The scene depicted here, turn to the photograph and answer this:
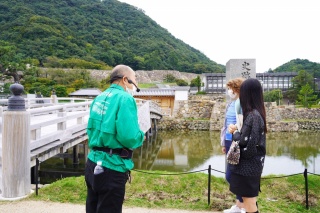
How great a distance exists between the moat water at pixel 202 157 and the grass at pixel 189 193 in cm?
297

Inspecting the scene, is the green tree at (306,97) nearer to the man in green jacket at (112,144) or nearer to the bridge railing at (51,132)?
the bridge railing at (51,132)

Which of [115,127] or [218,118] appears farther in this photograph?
[218,118]

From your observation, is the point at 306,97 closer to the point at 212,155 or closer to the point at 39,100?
the point at 212,155

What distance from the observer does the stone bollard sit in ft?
12.2

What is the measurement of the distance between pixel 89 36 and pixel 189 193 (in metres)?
56.1

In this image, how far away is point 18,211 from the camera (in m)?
3.38

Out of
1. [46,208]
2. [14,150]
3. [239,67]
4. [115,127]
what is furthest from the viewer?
[239,67]

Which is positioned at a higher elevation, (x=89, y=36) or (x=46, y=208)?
(x=89, y=36)

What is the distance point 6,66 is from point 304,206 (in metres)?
17.6

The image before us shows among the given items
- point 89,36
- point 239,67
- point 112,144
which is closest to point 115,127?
point 112,144

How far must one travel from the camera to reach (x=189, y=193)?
4.06 m

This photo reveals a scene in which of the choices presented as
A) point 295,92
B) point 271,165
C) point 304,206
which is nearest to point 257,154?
point 304,206

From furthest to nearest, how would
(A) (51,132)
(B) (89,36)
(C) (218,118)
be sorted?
(B) (89,36) → (C) (218,118) → (A) (51,132)

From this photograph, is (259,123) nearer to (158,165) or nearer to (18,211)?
(18,211)
